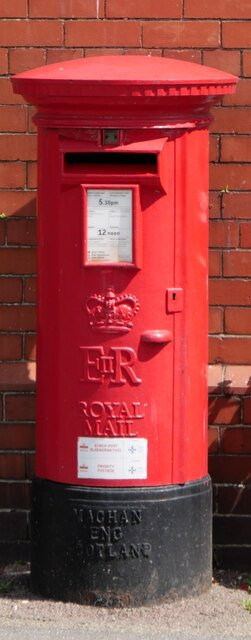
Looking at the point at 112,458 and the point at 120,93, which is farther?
the point at 112,458

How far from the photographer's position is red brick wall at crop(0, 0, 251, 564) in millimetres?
4887

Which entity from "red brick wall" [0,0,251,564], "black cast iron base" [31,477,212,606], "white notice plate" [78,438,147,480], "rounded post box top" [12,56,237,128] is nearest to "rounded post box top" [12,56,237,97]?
"rounded post box top" [12,56,237,128]

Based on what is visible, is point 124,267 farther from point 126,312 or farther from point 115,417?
point 115,417

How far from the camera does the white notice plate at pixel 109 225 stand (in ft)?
13.6

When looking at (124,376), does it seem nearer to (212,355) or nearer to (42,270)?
(42,270)

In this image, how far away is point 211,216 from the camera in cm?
495

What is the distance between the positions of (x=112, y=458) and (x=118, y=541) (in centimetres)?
31
